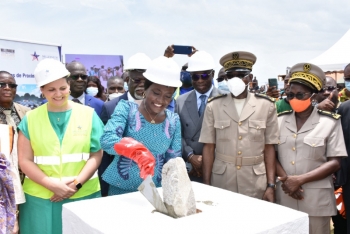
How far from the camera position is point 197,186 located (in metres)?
2.48

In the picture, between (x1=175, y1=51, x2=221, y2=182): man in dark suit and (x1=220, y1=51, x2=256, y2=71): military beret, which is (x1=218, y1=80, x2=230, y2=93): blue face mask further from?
(x1=220, y1=51, x2=256, y2=71): military beret

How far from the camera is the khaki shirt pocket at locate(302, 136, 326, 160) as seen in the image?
112 inches

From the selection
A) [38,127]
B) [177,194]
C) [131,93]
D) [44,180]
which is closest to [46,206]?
[44,180]

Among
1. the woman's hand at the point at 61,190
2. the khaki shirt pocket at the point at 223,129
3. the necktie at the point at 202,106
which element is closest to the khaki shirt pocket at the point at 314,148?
the khaki shirt pocket at the point at 223,129

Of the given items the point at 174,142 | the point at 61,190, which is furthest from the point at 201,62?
the point at 61,190

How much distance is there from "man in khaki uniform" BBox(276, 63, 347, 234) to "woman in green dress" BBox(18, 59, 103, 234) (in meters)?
1.59

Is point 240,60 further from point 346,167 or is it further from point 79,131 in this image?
point 79,131

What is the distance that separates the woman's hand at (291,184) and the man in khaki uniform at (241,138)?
106mm

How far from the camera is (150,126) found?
2.50m

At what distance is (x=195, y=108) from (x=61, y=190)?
5.04 feet

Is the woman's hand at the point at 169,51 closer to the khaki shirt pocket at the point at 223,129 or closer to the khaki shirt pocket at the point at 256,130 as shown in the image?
the khaki shirt pocket at the point at 223,129

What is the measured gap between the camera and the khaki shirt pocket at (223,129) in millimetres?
2992

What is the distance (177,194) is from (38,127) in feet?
4.11

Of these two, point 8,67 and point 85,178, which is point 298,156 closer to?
point 85,178
